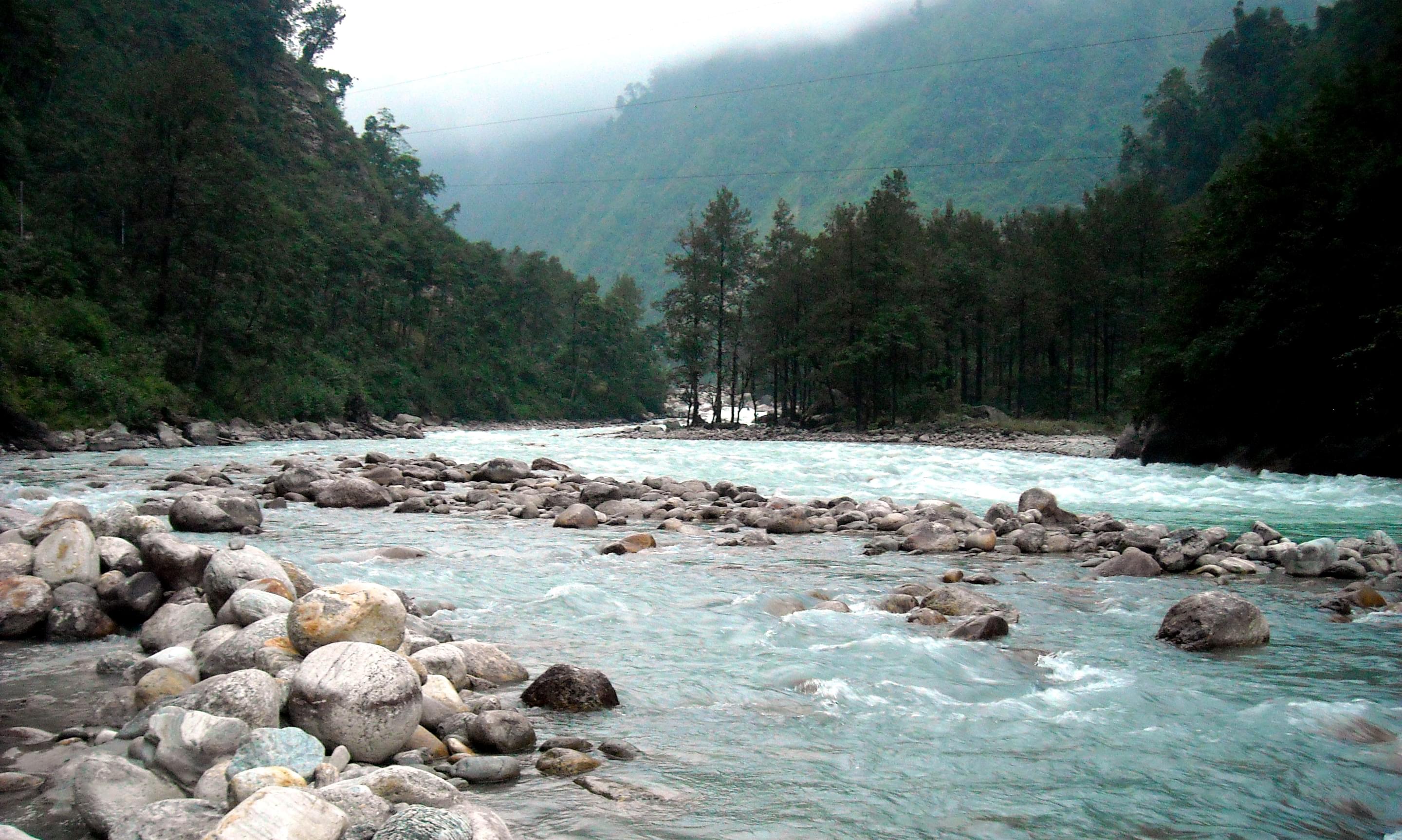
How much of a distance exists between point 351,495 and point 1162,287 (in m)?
36.0

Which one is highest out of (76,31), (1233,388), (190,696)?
(76,31)

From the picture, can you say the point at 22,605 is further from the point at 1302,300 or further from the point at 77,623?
the point at 1302,300

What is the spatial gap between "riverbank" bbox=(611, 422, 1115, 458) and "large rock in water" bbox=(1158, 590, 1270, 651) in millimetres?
21627

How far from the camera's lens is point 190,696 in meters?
3.72

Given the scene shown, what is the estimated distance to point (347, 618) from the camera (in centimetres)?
445

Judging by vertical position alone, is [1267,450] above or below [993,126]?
below

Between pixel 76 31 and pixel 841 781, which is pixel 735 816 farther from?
pixel 76 31

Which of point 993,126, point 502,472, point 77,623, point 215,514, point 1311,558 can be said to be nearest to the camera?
point 77,623

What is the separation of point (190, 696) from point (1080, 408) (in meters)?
44.7

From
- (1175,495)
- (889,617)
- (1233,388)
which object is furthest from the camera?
(1233,388)

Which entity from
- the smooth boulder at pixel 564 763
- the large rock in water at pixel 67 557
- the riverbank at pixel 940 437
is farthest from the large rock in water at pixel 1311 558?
the riverbank at pixel 940 437

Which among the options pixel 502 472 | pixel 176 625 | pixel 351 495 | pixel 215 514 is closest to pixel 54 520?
pixel 176 625

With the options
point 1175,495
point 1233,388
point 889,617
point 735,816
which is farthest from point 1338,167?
point 735,816

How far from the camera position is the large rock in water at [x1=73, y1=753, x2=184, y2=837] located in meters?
2.84
